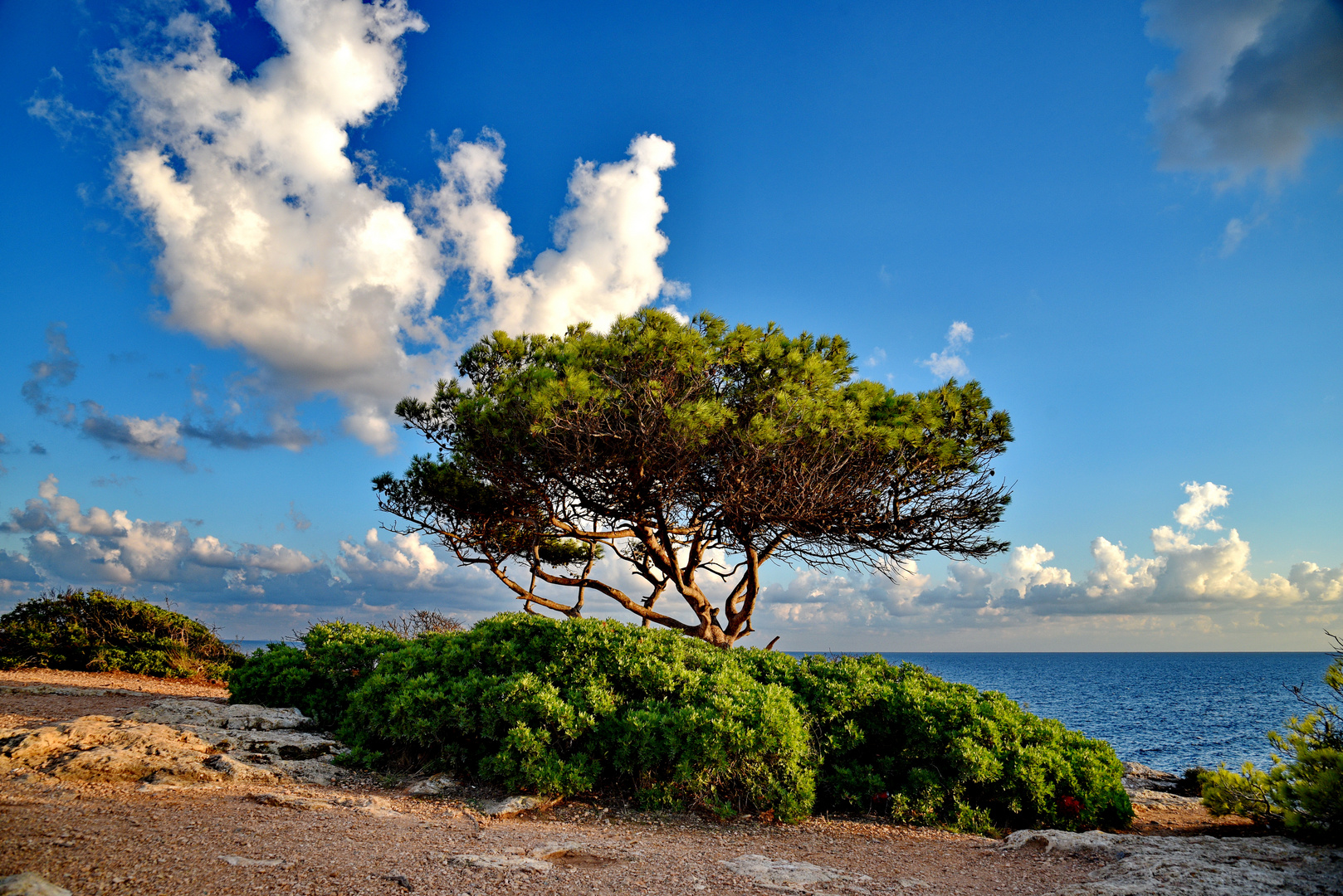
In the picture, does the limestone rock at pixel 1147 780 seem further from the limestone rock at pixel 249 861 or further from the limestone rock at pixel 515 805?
the limestone rock at pixel 249 861

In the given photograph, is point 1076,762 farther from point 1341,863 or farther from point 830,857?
point 830,857

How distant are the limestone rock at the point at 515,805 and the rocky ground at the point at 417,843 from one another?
4 cm

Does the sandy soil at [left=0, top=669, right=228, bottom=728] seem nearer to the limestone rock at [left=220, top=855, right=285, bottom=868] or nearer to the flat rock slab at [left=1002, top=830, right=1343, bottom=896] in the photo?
the limestone rock at [left=220, top=855, right=285, bottom=868]

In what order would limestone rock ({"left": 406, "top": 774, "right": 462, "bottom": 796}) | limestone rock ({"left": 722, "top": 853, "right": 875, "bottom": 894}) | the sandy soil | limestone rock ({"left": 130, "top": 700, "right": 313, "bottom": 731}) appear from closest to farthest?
limestone rock ({"left": 722, "top": 853, "right": 875, "bottom": 894}), limestone rock ({"left": 406, "top": 774, "right": 462, "bottom": 796}), limestone rock ({"left": 130, "top": 700, "right": 313, "bottom": 731}), the sandy soil

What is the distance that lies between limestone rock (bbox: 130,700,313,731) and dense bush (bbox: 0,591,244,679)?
23.9 ft

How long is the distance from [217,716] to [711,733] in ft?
19.9

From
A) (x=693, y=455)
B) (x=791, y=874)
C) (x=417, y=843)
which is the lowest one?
(x=791, y=874)

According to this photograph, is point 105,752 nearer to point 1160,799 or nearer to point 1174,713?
point 1160,799

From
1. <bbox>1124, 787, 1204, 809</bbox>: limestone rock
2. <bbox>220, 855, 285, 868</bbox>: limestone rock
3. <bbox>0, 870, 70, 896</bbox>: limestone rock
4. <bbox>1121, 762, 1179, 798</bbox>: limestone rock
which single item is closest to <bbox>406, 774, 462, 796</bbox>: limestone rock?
<bbox>220, 855, 285, 868</bbox>: limestone rock

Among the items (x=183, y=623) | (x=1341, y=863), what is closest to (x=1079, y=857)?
(x=1341, y=863)

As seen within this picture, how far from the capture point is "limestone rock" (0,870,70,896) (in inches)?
117

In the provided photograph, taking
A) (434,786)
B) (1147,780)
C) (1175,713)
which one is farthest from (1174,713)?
(434,786)

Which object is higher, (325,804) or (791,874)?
(325,804)

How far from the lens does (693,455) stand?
38.3 feet
